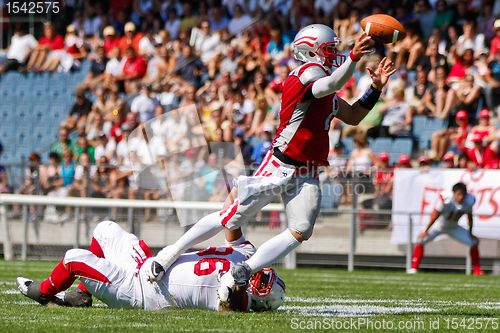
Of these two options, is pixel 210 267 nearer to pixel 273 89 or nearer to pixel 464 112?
pixel 464 112

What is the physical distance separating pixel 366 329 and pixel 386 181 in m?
8.39

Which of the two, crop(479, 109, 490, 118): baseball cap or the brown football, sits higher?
the brown football

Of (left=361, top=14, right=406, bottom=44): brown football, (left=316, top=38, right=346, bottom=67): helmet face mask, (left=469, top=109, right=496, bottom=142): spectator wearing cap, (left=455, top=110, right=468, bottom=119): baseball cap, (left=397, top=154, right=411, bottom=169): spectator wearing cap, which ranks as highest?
(left=361, top=14, right=406, bottom=44): brown football

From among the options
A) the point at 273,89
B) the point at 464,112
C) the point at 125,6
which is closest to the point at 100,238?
the point at 464,112

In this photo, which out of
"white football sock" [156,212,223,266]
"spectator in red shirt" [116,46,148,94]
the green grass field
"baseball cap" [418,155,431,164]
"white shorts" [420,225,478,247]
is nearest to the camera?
the green grass field

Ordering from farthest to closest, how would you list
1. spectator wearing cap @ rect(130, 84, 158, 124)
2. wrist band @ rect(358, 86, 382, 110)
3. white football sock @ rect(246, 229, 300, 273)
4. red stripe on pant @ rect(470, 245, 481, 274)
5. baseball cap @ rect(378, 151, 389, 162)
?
spectator wearing cap @ rect(130, 84, 158, 124) < baseball cap @ rect(378, 151, 389, 162) < red stripe on pant @ rect(470, 245, 481, 274) < wrist band @ rect(358, 86, 382, 110) < white football sock @ rect(246, 229, 300, 273)

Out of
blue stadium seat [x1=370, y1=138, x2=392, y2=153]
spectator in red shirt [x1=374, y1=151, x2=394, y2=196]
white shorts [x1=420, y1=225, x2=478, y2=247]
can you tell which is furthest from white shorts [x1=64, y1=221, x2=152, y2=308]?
blue stadium seat [x1=370, y1=138, x2=392, y2=153]

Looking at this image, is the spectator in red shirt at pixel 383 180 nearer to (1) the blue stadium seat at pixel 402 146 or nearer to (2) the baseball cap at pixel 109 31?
(1) the blue stadium seat at pixel 402 146

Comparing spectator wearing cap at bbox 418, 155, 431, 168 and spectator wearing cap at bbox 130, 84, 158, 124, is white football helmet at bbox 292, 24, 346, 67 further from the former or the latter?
spectator wearing cap at bbox 130, 84, 158, 124

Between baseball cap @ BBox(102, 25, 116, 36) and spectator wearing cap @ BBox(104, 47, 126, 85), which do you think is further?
baseball cap @ BBox(102, 25, 116, 36)

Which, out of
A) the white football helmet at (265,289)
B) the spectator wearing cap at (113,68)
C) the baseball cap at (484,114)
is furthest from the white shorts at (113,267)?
the spectator wearing cap at (113,68)

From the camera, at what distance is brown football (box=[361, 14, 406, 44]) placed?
728cm

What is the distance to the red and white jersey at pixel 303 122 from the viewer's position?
754cm

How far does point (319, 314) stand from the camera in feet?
24.2
